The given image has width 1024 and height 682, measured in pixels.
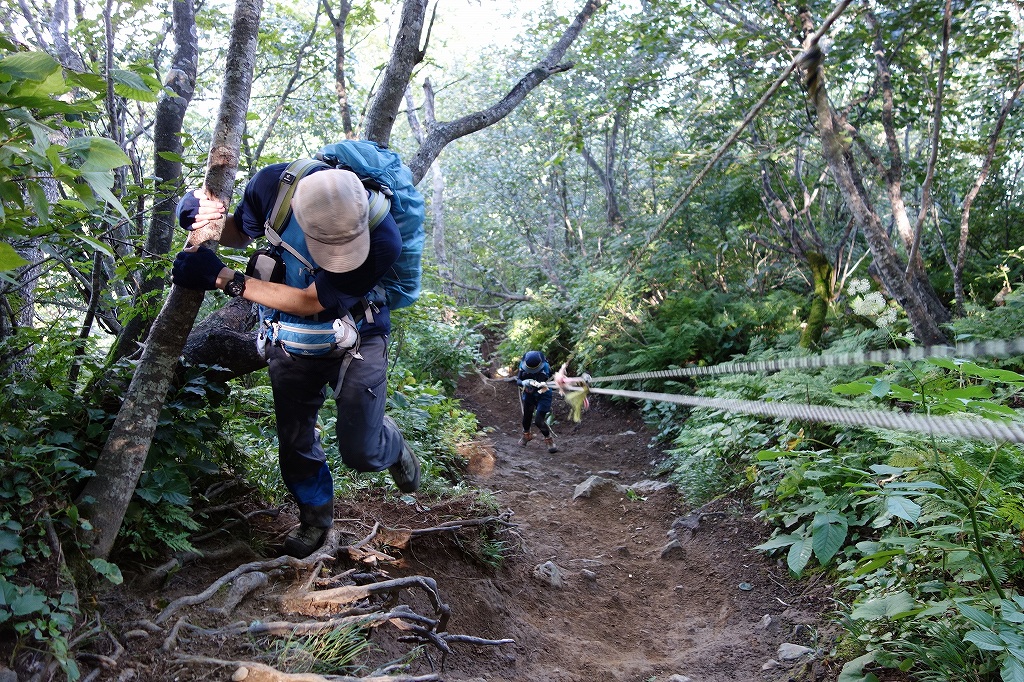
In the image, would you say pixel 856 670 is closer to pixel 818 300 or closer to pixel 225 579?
pixel 225 579

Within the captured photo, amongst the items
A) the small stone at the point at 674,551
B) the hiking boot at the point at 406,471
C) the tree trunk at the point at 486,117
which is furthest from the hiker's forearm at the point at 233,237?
the small stone at the point at 674,551

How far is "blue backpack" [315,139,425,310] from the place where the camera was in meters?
3.01

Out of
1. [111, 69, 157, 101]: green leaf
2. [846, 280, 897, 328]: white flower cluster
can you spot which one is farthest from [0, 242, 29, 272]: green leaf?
[846, 280, 897, 328]: white flower cluster

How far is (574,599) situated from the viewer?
460cm

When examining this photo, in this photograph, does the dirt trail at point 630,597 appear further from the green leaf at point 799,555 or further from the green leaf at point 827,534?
the green leaf at point 827,534

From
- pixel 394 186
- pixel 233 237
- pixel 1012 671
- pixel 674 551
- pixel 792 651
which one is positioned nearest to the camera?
pixel 1012 671

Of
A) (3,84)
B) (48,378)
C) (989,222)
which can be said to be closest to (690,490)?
(48,378)

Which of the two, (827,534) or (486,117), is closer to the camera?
(827,534)

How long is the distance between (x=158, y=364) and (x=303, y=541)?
124 centimetres

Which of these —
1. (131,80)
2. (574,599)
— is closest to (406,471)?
(574,599)

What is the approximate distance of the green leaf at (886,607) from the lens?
2.85 m

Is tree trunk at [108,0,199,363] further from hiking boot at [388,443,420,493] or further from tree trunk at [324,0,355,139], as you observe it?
tree trunk at [324,0,355,139]

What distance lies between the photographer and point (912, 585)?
321cm

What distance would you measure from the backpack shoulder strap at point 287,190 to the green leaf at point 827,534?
3.09 metres
